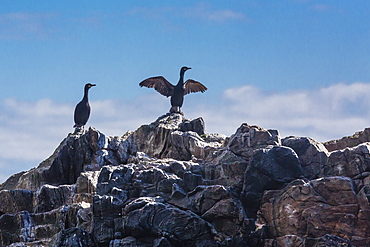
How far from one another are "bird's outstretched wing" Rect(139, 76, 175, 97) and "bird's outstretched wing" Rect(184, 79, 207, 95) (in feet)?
5.17

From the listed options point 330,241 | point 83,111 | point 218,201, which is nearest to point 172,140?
point 83,111

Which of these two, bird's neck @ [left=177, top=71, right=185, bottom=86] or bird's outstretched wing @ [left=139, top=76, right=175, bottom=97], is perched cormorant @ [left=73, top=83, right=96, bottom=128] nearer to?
bird's outstretched wing @ [left=139, top=76, right=175, bottom=97]

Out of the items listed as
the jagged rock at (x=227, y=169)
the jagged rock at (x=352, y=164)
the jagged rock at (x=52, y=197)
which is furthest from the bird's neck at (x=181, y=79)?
the jagged rock at (x=352, y=164)

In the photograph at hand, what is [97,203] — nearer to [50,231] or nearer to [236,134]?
[50,231]

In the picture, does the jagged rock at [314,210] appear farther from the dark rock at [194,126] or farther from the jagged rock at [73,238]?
the dark rock at [194,126]

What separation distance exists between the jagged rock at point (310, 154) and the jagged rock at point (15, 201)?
1859 centimetres

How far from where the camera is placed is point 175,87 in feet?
232

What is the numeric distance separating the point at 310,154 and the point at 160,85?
888 inches

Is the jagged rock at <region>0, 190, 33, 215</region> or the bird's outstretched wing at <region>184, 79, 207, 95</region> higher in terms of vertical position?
the bird's outstretched wing at <region>184, 79, 207, 95</region>

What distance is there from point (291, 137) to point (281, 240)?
965 cm

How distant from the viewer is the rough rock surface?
47438 millimetres

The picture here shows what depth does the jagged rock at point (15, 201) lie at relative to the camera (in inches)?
2287

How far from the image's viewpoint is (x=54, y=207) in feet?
188

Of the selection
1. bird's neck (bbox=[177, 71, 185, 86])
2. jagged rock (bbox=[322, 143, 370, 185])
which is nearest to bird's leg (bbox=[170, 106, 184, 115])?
bird's neck (bbox=[177, 71, 185, 86])
